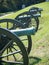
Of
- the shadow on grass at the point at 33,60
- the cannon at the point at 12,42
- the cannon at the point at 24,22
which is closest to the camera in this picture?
the cannon at the point at 12,42

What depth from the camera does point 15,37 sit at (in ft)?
22.8

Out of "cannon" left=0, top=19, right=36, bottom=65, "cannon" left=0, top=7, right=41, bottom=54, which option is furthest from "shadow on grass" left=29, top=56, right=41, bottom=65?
"cannon" left=0, top=19, right=36, bottom=65

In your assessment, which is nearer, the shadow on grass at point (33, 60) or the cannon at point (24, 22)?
the shadow on grass at point (33, 60)

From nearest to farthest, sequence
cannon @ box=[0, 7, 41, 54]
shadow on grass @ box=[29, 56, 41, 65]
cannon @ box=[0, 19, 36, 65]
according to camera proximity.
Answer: cannon @ box=[0, 19, 36, 65] → shadow on grass @ box=[29, 56, 41, 65] → cannon @ box=[0, 7, 41, 54]

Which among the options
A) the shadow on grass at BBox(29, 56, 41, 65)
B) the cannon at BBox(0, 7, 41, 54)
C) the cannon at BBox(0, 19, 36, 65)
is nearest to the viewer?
the cannon at BBox(0, 19, 36, 65)

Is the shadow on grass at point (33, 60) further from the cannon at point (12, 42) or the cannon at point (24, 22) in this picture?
the cannon at point (12, 42)

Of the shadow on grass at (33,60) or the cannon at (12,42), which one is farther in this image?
the shadow on grass at (33,60)

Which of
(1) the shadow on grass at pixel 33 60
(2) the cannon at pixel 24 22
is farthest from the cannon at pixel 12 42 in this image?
(2) the cannon at pixel 24 22

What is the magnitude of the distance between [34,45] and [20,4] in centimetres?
4837

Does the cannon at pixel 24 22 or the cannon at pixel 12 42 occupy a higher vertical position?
the cannon at pixel 12 42

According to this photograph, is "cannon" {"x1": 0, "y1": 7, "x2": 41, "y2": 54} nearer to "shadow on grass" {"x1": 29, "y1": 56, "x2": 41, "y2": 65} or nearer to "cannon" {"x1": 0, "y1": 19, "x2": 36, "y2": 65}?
"shadow on grass" {"x1": 29, "y1": 56, "x2": 41, "y2": 65}

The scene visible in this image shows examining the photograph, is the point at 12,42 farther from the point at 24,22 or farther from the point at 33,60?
the point at 24,22

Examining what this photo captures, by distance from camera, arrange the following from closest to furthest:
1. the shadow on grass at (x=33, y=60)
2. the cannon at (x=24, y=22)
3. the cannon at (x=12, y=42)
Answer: the cannon at (x=12, y=42) < the shadow on grass at (x=33, y=60) < the cannon at (x=24, y=22)

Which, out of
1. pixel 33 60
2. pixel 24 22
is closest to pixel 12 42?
pixel 33 60
